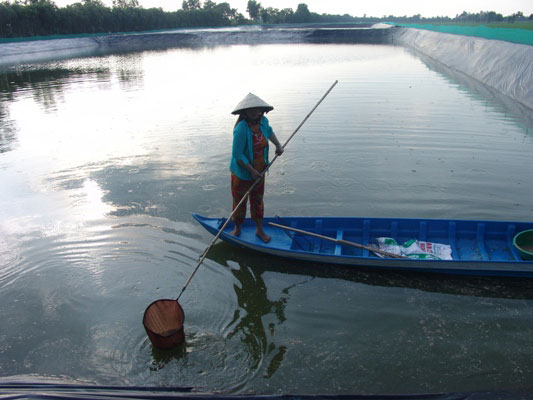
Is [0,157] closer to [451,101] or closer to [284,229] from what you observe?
[284,229]

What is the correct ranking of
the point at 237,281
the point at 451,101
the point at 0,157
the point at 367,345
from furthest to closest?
the point at 451,101 → the point at 0,157 → the point at 237,281 → the point at 367,345

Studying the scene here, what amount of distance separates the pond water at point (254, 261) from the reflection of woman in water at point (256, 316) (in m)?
0.02

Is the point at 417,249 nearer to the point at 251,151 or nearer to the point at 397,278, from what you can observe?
the point at 397,278

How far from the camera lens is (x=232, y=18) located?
368 ft

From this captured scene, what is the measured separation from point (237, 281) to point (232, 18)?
4750 inches

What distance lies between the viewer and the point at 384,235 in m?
5.64

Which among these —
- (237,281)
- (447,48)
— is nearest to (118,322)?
(237,281)

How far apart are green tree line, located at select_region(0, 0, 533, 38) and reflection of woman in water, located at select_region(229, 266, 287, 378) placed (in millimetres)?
64860

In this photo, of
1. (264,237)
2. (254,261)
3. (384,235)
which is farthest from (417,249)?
(254,261)

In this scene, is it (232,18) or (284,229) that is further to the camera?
(232,18)

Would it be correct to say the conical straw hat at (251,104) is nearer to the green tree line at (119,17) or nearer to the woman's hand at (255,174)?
the woman's hand at (255,174)

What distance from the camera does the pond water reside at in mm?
3867

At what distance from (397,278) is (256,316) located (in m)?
1.96

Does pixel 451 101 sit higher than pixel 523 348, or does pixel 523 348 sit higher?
pixel 451 101
